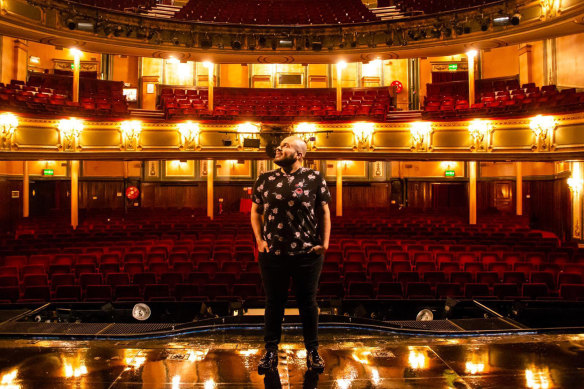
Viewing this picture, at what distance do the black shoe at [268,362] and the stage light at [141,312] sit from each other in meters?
1.90

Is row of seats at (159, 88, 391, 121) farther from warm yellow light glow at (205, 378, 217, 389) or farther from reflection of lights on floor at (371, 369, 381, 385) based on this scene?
warm yellow light glow at (205, 378, 217, 389)

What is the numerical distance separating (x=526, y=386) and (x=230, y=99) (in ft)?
66.9

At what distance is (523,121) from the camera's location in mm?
14148

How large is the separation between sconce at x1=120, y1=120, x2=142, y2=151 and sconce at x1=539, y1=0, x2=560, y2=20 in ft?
43.6

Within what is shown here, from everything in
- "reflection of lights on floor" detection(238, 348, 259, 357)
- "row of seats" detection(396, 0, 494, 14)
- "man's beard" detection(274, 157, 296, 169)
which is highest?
"row of seats" detection(396, 0, 494, 14)

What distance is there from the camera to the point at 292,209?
7.97 ft

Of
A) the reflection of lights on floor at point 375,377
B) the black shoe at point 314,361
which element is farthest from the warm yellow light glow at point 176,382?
the reflection of lights on floor at point 375,377

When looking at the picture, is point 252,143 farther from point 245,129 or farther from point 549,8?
point 549,8

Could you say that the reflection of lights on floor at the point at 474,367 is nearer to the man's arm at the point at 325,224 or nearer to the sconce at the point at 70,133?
the man's arm at the point at 325,224

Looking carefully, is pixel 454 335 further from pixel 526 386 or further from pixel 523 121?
pixel 523 121

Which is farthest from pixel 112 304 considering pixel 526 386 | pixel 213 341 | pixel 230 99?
pixel 230 99

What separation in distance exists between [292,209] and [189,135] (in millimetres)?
13870

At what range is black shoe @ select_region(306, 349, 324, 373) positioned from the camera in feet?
7.89

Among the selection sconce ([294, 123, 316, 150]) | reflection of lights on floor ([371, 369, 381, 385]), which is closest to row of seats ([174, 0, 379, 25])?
sconce ([294, 123, 316, 150])
